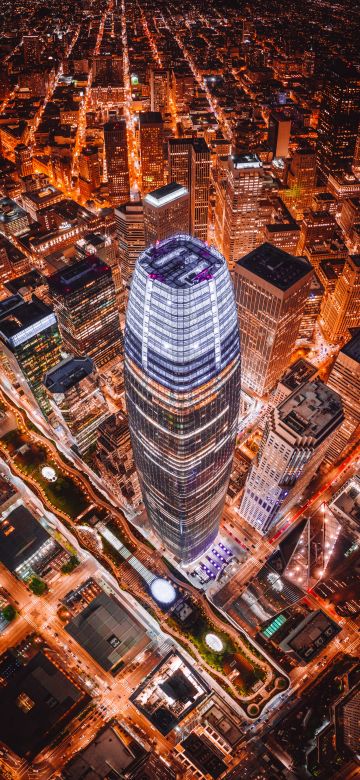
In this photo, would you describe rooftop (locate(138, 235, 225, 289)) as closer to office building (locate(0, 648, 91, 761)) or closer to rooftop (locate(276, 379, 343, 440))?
rooftop (locate(276, 379, 343, 440))

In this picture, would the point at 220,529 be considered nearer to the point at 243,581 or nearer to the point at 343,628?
the point at 243,581

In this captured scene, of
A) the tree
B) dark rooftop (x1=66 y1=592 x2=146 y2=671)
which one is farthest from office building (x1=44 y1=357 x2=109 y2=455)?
dark rooftop (x1=66 y1=592 x2=146 y2=671)

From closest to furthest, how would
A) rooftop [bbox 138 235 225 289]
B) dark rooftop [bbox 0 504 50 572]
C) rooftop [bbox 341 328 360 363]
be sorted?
1. rooftop [bbox 138 235 225 289]
2. dark rooftop [bbox 0 504 50 572]
3. rooftop [bbox 341 328 360 363]

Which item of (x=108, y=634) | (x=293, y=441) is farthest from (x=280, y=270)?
(x=108, y=634)

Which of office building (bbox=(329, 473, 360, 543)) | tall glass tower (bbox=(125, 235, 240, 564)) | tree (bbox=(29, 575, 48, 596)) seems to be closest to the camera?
tall glass tower (bbox=(125, 235, 240, 564))

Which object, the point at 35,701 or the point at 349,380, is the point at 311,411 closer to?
the point at 349,380

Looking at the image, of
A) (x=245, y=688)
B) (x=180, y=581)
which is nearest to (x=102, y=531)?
(x=180, y=581)

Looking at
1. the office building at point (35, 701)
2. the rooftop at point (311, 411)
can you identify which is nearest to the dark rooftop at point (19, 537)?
the office building at point (35, 701)
